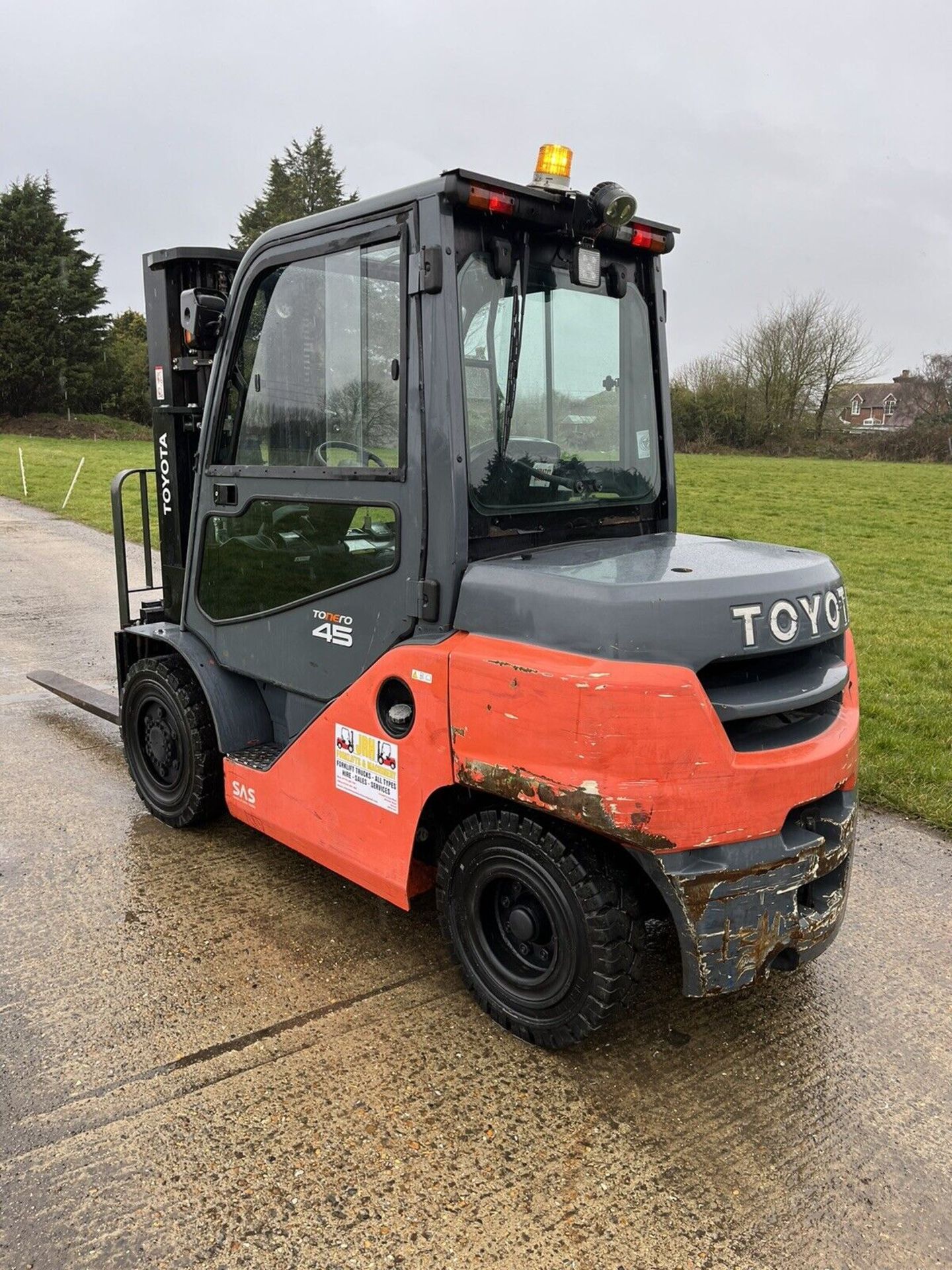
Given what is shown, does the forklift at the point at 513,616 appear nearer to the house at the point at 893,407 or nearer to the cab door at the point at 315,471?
the cab door at the point at 315,471

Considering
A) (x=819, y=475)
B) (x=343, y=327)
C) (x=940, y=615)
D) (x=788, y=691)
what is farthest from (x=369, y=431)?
(x=819, y=475)

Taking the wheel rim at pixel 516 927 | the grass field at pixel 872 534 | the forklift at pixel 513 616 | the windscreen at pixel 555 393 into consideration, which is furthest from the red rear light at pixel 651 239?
the grass field at pixel 872 534

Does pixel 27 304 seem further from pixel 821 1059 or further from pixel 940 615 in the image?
pixel 821 1059

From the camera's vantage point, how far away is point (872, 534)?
16312 mm

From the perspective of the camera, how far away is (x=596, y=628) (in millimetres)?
2482

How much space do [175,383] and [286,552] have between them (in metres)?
1.29

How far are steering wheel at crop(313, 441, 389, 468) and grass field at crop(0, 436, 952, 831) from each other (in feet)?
10.9

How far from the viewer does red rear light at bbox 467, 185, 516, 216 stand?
2.69 meters

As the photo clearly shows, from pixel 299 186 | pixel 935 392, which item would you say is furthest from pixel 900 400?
pixel 299 186

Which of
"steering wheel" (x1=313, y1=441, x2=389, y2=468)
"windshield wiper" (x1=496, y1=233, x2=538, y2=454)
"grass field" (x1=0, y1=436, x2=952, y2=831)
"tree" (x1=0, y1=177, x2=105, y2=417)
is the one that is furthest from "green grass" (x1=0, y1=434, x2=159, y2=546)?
"windshield wiper" (x1=496, y1=233, x2=538, y2=454)

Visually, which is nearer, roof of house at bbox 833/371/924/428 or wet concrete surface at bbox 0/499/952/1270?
wet concrete surface at bbox 0/499/952/1270

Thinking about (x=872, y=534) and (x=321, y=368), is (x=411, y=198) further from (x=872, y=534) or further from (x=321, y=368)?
(x=872, y=534)

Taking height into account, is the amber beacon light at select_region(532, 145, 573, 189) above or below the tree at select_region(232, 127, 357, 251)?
below

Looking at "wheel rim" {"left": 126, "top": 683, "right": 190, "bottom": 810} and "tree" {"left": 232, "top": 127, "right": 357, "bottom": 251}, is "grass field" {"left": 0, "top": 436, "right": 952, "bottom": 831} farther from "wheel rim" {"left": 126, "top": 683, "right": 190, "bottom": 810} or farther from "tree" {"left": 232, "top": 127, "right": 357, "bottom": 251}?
"tree" {"left": 232, "top": 127, "right": 357, "bottom": 251}
